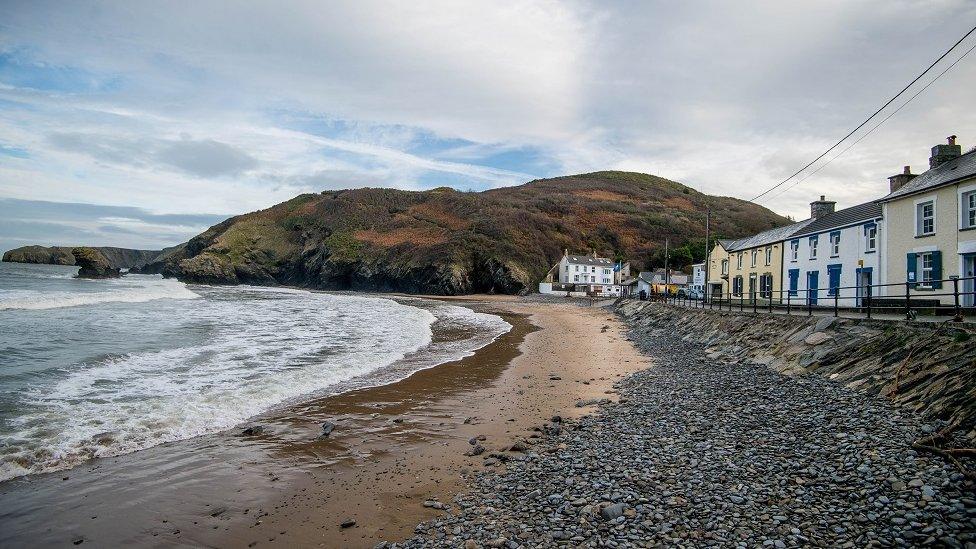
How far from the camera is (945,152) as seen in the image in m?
21.7

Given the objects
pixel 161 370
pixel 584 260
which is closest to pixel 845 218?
pixel 161 370

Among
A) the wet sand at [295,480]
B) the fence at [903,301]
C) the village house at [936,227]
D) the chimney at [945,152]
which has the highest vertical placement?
the chimney at [945,152]

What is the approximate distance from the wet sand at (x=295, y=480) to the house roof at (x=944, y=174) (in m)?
17.3

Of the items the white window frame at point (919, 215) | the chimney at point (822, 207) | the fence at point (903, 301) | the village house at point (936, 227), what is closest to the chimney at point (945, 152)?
the village house at point (936, 227)

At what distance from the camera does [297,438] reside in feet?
32.9

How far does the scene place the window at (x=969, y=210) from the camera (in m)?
18.4

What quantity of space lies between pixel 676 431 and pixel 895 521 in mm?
4223

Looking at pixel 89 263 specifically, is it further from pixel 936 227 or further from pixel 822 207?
pixel 936 227

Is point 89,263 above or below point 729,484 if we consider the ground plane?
above

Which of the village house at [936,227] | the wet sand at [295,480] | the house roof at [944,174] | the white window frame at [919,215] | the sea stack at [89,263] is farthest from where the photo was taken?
the sea stack at [89,263]

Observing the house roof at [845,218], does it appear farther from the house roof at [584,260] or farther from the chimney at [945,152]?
the house roof at [584,260]

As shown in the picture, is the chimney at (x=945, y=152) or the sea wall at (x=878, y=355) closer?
the sea wall at (x=878, y=355)

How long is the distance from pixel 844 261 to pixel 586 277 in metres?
62.3

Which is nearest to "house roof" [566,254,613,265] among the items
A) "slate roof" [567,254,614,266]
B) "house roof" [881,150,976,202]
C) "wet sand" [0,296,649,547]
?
"slate roof" [567,254,614,266]
